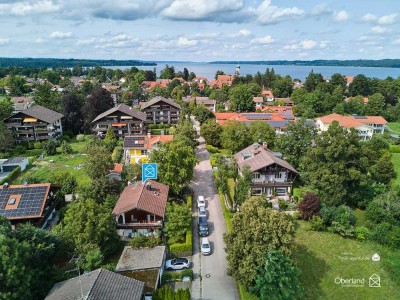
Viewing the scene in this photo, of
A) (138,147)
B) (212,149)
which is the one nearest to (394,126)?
(212,149)

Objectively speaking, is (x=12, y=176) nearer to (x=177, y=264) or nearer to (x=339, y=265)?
(x=177, y=264)

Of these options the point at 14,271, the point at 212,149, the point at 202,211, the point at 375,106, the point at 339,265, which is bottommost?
the point at 339,265

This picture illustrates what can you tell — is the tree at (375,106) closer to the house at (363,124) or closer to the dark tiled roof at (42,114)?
the house at (363,124)

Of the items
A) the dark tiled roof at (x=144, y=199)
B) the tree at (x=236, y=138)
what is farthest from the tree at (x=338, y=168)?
the dark tiled roof at (x=144, y=199)

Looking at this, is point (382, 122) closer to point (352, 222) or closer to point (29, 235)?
point (352, 222)

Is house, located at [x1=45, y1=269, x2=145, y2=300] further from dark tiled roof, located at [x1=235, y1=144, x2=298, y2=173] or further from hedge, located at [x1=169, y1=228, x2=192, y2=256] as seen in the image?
dark tiled roof, located at [x1=235, y1=144, x2=298, y2=173]

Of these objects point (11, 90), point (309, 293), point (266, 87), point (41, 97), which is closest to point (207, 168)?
point (309, 293)
